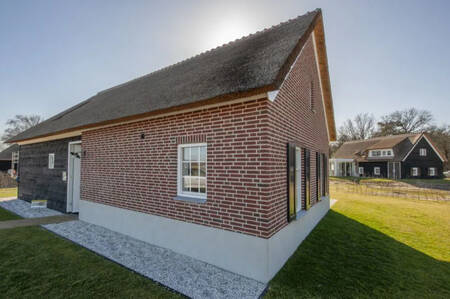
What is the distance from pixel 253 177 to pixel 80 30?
9.37m

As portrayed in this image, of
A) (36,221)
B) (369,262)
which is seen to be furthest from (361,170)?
(36,221)

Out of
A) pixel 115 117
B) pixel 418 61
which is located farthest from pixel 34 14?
pixel 418 61

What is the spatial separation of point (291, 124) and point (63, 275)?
604 centimetres

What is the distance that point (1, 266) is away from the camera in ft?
14.2

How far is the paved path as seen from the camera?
23.7 ft

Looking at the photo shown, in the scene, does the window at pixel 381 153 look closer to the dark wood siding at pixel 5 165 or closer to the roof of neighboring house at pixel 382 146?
the roof of neighboring house at pixel 382 146

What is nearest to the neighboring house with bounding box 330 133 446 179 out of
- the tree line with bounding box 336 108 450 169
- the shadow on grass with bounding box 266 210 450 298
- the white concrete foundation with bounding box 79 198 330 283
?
the tree line with bounding box 336 108 450 169

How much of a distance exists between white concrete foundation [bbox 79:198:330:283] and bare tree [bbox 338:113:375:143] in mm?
52020

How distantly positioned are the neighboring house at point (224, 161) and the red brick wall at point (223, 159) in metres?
0.02

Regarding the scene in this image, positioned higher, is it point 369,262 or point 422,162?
point 422,162

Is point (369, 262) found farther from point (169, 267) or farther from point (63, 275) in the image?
point (63, 275)

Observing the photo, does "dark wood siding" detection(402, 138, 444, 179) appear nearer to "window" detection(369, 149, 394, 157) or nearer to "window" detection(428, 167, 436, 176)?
"window" detection(428, 167, 436, 176)

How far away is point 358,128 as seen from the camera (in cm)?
5009

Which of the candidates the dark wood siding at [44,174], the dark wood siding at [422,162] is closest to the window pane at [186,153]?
the dark wood siding at [44,174]
